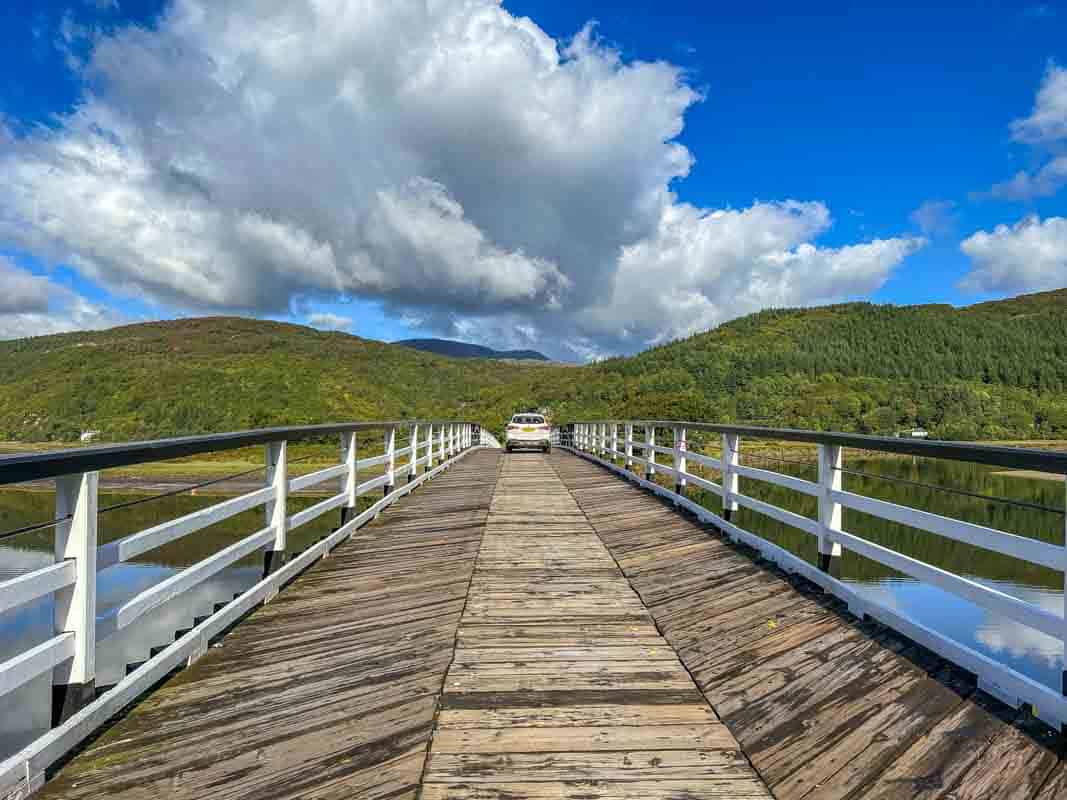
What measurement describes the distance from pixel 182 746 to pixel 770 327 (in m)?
187

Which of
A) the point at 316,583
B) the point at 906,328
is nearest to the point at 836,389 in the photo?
the point at 906,328

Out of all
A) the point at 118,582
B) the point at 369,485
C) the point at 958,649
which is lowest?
the point at 118,582

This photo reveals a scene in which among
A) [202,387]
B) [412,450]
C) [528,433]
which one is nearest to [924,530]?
[412,450]

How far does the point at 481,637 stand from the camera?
3764 millimetres

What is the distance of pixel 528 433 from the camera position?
22.8 m

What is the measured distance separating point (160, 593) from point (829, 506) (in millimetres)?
4335

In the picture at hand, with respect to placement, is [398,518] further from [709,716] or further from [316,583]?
[709,716]

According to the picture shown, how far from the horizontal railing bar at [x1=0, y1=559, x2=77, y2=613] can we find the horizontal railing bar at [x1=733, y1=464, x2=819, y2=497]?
14.6ft

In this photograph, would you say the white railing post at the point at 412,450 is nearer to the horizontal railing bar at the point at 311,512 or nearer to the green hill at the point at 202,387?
the horizontal railing bar at the point at 311,512

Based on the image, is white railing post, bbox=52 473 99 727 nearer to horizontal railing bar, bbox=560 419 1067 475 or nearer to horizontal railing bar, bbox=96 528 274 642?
horizontal railing bar, bbox=96 528 274 642

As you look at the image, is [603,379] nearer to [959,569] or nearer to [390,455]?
[959,569]

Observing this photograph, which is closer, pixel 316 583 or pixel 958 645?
pixel 958 645

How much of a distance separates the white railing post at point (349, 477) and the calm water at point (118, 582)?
561 inches

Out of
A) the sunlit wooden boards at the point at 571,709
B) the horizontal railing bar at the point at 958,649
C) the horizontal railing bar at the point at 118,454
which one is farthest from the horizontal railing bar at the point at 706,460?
the horizontal railing bar at the point at 118,454
